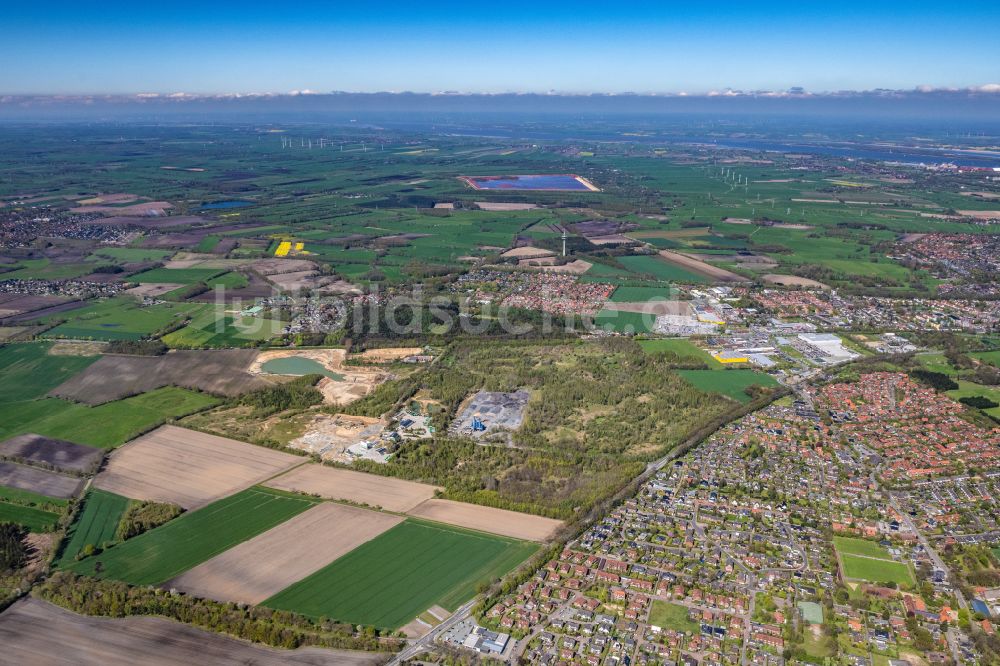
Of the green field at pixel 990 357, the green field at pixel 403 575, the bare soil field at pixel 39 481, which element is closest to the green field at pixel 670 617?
the green field at pixel 403 575

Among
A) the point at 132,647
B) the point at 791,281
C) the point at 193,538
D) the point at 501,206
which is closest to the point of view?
the point at 132,647

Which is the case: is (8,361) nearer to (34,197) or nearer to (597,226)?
(597,226)

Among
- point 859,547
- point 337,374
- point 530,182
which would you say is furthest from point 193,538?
point 530,182

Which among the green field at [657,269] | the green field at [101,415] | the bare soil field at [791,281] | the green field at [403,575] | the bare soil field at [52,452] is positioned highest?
the green field at [657,269]

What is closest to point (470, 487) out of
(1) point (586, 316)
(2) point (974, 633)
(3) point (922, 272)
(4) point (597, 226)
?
(2) point (974, 633)

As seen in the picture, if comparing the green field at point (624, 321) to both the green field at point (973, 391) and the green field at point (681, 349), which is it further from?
the green field at point (973, 391)

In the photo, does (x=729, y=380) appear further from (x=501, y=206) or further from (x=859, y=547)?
(x=501, y=206)
